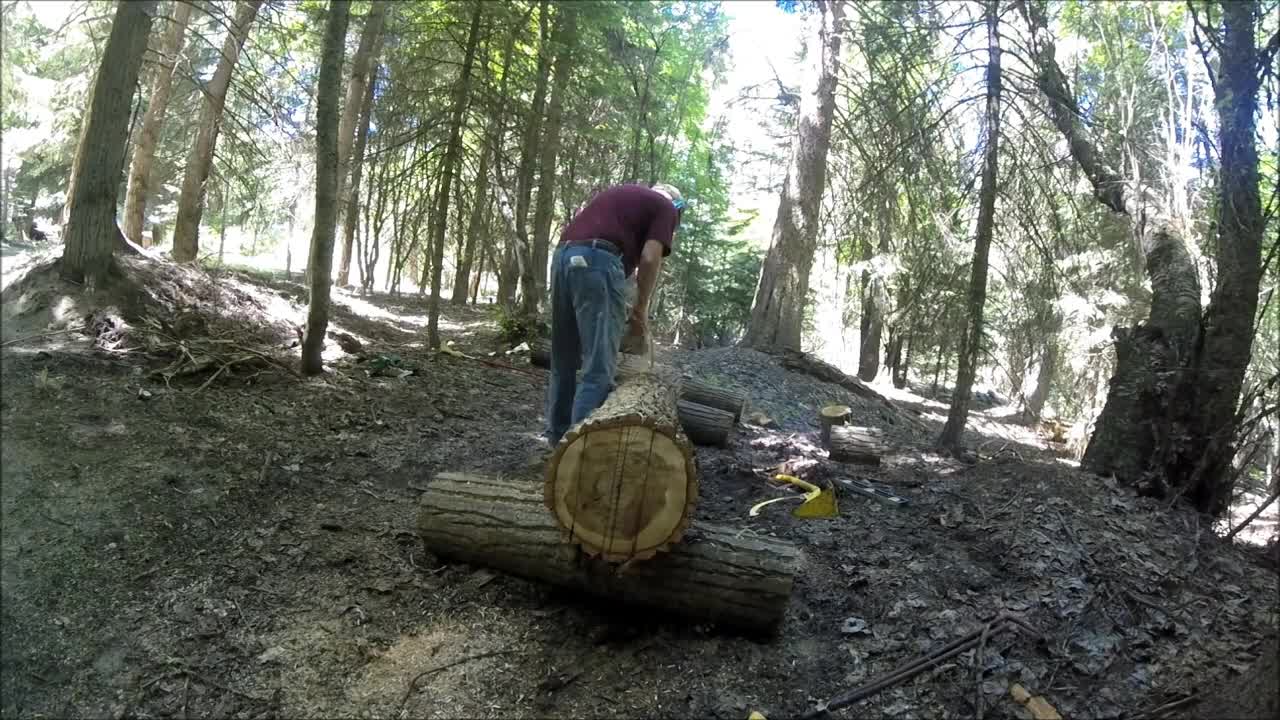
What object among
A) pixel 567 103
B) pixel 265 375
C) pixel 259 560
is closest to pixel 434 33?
pixel 567 103

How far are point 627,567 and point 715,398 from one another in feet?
12.5

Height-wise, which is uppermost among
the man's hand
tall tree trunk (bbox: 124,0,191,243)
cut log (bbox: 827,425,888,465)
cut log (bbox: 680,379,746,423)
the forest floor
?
tall tree trunk (bbox: 124,0,191,243)

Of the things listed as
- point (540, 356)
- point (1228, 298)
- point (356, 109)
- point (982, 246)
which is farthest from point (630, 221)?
point (356, 109)

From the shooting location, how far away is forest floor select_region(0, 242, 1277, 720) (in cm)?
242

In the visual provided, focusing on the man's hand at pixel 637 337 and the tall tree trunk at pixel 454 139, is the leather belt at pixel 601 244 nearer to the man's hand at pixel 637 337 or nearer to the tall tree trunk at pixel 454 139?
the man's hand at pixel 637 337

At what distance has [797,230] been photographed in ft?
31.6

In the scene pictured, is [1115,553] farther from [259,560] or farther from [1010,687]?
[259,560]

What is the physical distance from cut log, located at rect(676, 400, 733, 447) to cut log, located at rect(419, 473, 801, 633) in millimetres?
2430

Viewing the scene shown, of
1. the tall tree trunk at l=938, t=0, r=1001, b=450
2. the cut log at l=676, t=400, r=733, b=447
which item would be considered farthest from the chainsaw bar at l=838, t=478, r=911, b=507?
the tall tree trunk at l=938, t=0, r=1001, b=450

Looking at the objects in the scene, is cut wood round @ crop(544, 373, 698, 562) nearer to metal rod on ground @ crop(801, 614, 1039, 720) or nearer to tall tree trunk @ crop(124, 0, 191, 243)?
metal rod on ground @ crop(801, 614, 1039, 720)

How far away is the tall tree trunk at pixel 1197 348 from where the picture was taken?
3795mm

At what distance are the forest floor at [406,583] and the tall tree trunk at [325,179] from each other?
566 millimetres

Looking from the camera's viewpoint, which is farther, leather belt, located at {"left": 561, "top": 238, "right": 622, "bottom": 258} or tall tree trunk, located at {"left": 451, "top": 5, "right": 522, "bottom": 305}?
tall tree trunk, located at {"left": 451, "top": 5, "right": 522, "bottom": 305}

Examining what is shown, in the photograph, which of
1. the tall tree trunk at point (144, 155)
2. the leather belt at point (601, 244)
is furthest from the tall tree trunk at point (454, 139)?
the tall tree trunk at point (144, 155)
